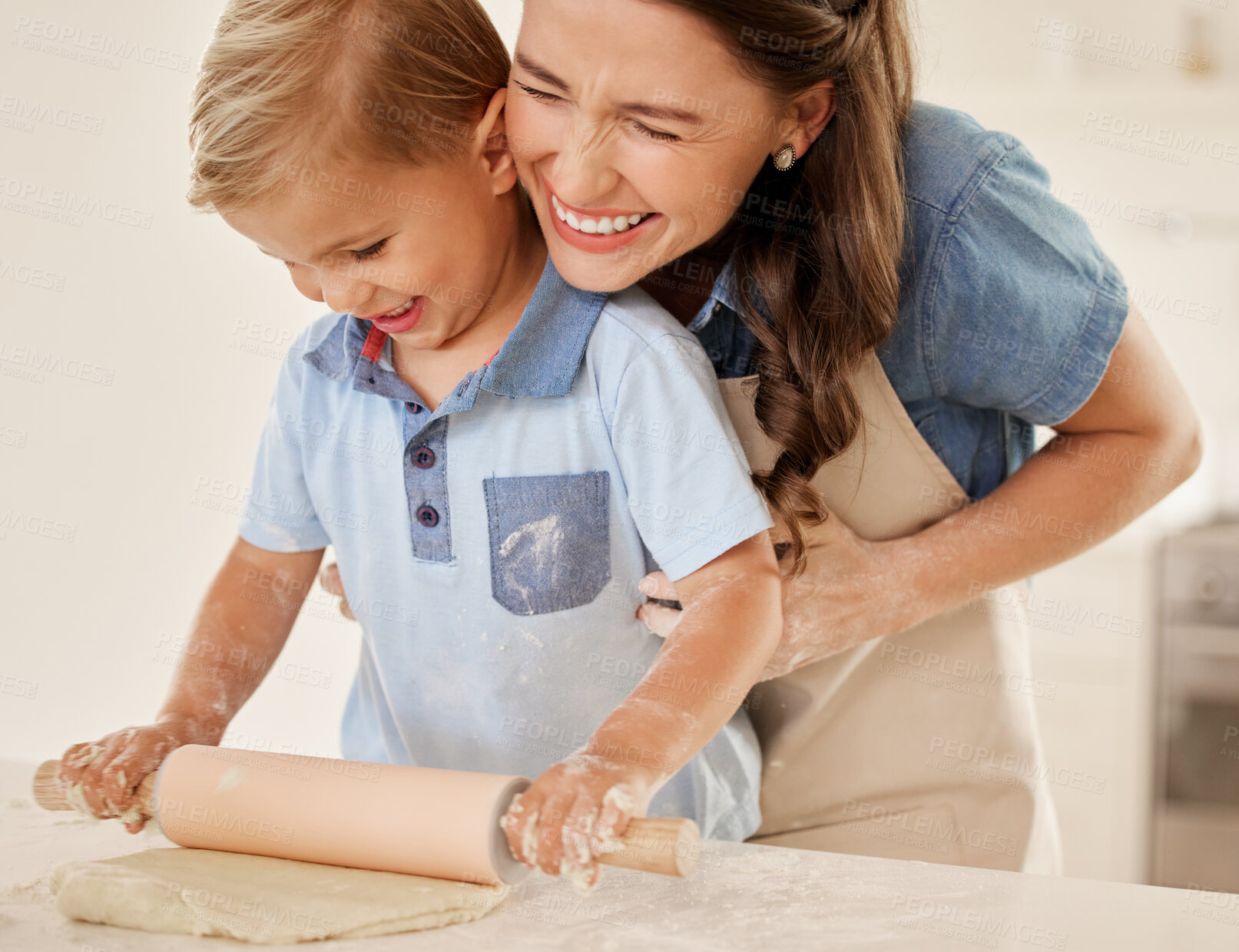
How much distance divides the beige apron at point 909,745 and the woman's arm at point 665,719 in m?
0.28

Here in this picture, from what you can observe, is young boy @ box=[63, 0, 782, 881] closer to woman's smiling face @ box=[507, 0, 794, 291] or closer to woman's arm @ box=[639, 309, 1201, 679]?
woman's smiling face @ box=[507, 0, 794, 291]

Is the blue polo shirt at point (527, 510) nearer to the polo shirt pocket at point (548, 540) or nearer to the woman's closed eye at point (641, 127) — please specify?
the polo shirt pocket at point (548, 540)

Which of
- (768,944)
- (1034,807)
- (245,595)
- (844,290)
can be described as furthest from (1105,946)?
(245,595)

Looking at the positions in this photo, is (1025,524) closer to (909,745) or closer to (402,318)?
(909,745)

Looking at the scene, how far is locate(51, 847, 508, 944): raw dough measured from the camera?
0.69 metres

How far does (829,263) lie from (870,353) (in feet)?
0.33

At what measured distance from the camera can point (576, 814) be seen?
0.67m

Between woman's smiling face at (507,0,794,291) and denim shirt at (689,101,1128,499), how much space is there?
0.12 meters

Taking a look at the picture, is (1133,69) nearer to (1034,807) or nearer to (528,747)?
(1034,807)

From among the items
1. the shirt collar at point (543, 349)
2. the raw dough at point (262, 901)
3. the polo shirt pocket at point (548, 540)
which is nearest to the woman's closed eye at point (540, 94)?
the shirt collar at point (543, 349)

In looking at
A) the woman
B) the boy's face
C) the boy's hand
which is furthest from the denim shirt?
the boy's hand

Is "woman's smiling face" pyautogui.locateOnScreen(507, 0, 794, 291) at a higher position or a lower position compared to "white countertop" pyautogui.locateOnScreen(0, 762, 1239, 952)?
higher

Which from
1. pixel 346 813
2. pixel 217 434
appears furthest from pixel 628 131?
pixel 217 434

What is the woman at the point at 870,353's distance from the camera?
80cm
